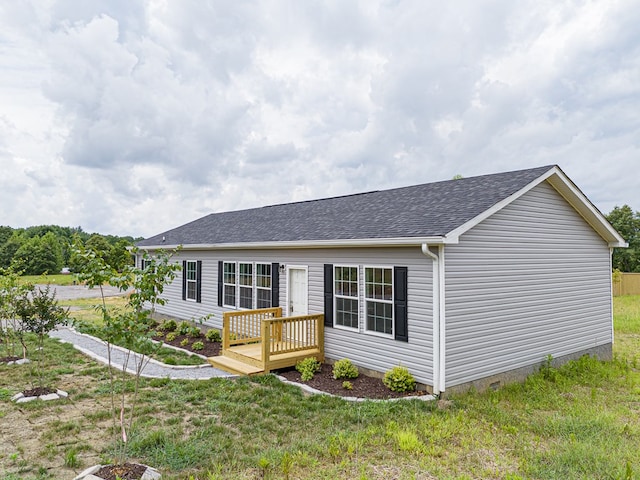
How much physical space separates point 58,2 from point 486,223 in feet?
36.5

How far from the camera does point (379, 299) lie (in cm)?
783

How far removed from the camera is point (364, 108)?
16453 millimetres

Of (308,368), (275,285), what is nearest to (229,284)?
(275,285)

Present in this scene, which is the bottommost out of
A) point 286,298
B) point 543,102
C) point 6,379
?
point 6,379

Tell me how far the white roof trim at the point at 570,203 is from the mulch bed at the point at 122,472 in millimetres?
5134

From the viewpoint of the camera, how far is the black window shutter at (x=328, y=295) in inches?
344

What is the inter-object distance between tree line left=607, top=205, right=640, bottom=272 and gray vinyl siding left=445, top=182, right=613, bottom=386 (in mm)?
28522

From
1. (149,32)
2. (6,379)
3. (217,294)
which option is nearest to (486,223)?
(217,294)

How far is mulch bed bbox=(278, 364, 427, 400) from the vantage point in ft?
22.8

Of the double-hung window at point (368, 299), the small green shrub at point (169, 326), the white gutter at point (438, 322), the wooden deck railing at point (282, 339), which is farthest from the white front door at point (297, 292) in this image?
the small green shrub at point (169, 326)

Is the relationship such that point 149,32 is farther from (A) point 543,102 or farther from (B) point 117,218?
(A) point 543,102

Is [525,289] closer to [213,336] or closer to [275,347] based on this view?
[275,347]

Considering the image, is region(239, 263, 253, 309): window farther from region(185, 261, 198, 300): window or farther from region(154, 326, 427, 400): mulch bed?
region(154, 326, 427, 400): mulch bed

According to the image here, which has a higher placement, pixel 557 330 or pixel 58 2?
pixel 58 2
